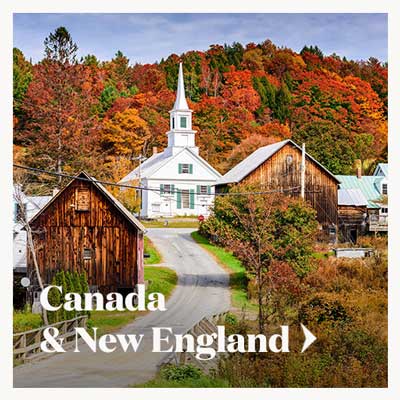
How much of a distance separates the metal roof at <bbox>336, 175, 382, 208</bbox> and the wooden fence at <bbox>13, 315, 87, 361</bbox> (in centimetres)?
622

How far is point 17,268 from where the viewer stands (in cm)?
1636

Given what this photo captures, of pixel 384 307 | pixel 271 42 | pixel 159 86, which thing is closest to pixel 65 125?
pixel 159 86

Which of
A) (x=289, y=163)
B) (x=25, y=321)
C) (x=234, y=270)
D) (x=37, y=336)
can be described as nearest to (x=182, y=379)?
(x=37, y=336)

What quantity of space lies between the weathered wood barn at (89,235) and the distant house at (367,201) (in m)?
4.42

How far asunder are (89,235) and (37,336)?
10.6ft

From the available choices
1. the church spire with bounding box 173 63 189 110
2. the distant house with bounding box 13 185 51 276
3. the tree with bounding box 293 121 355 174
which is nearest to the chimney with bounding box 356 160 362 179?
the tree with bounding box 293 121 355 174

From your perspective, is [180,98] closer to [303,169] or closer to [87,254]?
[303,169]

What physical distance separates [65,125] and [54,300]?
3696mm

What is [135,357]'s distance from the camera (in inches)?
513

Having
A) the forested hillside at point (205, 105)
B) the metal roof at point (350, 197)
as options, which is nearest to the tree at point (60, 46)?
the forested hillside at point (205, 105)

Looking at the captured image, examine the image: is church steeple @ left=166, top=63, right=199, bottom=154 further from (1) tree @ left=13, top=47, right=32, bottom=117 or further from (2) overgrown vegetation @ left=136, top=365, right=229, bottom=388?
(2) overgrown vegetation @ left=136, top=365, right=229, bottom=388

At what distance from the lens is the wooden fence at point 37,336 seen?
13367 millimetres

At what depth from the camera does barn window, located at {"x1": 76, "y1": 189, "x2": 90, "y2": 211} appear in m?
16.6

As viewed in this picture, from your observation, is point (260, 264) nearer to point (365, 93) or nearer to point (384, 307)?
point (384, 307)
